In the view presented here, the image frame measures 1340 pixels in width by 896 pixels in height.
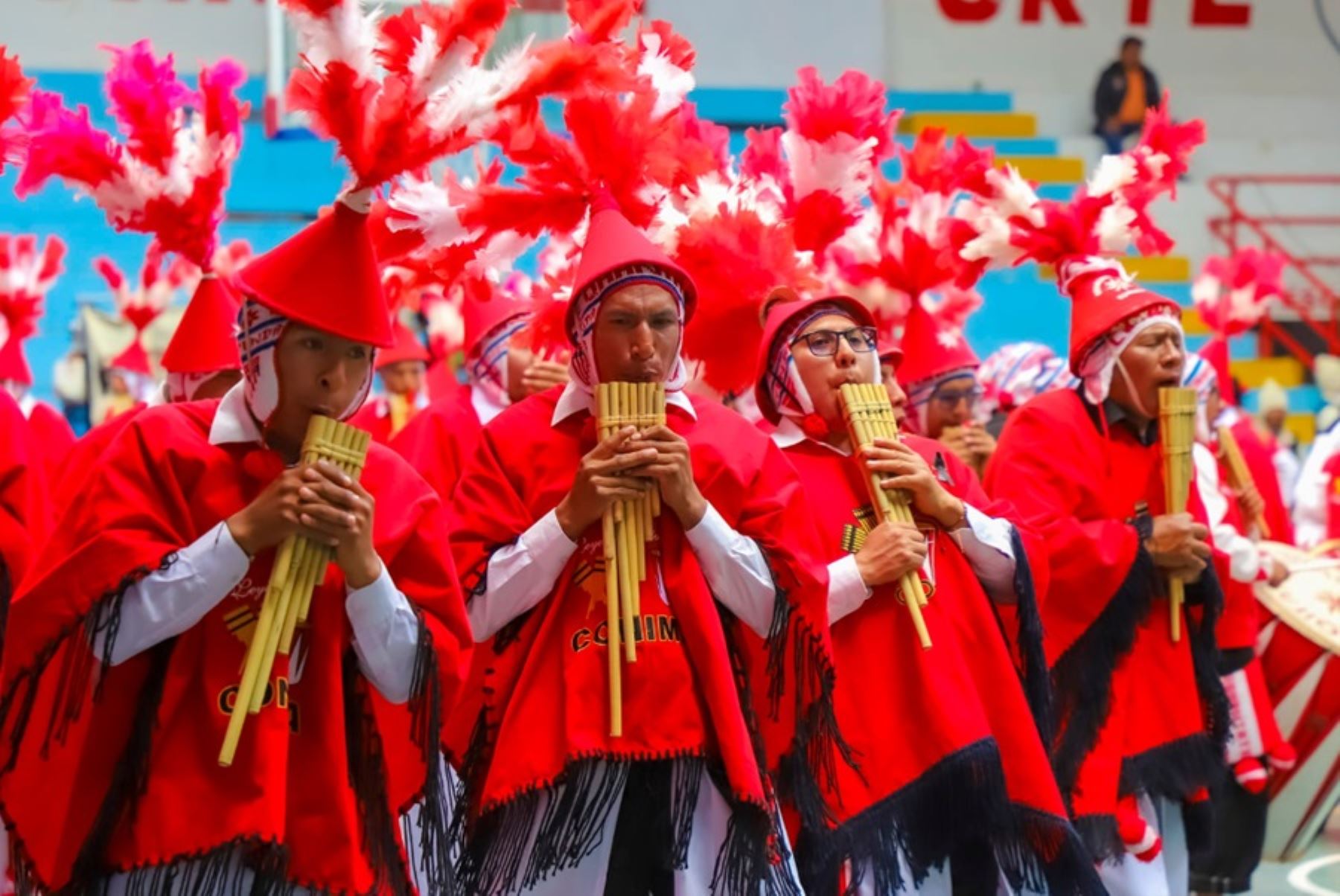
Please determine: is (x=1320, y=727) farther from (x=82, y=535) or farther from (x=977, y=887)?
(x=82, y=535)

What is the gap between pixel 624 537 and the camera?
3.71 meters

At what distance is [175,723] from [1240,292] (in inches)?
249

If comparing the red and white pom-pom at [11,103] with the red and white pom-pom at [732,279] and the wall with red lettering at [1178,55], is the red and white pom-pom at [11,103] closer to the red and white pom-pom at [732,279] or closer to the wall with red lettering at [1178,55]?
the red and white pom-pom at [732,279]

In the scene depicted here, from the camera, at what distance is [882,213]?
607 centimetres

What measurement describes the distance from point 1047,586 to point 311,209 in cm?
1090

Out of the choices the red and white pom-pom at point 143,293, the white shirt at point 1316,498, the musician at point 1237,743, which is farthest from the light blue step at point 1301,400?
the red and white pom-pom at point 143,293

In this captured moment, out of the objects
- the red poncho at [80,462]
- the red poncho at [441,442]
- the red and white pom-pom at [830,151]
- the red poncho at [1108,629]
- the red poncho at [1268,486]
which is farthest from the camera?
the red poncho at [1268,486]

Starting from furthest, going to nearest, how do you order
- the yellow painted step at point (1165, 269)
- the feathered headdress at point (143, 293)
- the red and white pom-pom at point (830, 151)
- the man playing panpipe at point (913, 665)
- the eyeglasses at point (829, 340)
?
the yellow painted step at point (1165, 269) → the feathered headdress at point (143, 293) → the red and white pom-pom at point (830, 151) → the eyeglasses at point (829, 340) → the man playing panpipe at point (913, 665)

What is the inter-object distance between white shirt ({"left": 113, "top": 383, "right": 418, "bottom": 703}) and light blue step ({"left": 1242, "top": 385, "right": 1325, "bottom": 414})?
16.2m

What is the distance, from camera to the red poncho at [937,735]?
4434 millimetres

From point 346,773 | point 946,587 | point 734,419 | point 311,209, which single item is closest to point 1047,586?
point 946,587

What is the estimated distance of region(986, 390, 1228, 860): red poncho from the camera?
529cm

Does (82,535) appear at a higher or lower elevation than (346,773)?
higher

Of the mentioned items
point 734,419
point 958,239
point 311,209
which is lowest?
point 734,419
